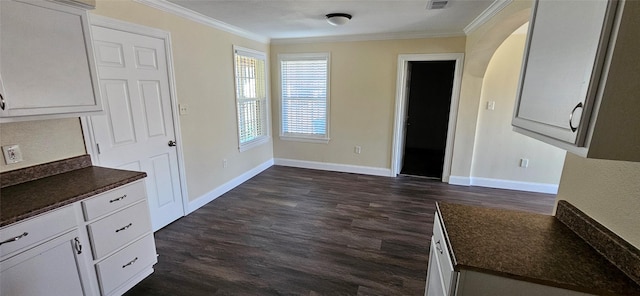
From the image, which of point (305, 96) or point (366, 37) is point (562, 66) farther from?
point (305, 96)

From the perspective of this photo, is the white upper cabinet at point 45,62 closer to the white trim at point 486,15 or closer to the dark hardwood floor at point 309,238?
the dark hardwood floor at point 309,238

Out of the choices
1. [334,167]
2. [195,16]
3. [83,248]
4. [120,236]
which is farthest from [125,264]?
[334,167]

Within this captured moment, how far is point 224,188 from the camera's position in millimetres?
3943

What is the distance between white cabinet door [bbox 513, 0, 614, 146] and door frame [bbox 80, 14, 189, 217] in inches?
110

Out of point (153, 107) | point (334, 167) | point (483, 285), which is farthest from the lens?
point (334, 167)

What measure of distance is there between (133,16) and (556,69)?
10.1 feet

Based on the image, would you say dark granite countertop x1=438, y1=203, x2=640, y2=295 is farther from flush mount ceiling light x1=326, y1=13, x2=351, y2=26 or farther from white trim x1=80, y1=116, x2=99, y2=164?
white trim x1=80, y1=116, x2=99, y2=164

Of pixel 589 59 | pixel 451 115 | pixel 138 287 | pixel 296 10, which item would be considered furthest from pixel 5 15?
pixel 451 115

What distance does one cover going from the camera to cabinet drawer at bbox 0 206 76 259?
4.25ft

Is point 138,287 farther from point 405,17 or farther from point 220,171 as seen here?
point 405,17

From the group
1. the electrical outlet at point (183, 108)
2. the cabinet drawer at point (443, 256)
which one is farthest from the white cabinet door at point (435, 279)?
the electrical outlet at point (183, 108)

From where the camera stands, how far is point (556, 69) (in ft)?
3.25

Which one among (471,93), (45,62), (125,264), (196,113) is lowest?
(125,264)

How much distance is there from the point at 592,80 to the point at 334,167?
14.2 feet
